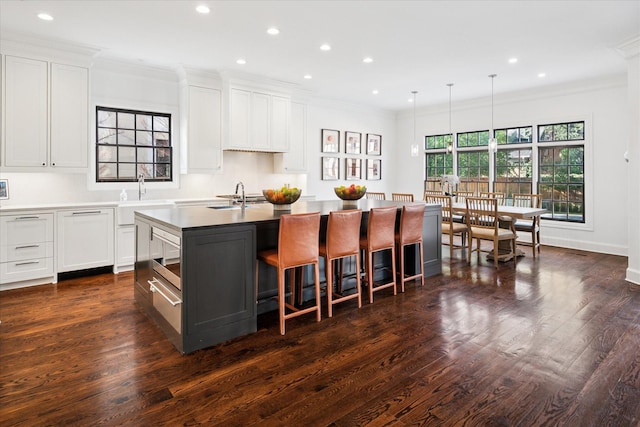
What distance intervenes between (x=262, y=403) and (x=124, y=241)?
3.75 meters

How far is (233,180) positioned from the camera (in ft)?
21.4

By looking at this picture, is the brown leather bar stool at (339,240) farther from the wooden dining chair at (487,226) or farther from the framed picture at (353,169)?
the framed picture at (353,169)

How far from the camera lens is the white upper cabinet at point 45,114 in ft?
14.3

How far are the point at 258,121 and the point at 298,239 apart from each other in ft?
12.1

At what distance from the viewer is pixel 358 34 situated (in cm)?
429

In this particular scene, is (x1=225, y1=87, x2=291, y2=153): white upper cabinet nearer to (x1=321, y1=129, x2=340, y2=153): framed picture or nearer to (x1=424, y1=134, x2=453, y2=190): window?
(x1=321, y1=129, x2=340, y2=153): framed picture

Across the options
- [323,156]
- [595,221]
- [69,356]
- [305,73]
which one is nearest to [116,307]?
[69,356]

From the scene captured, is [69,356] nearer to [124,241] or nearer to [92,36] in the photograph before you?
[124,241]

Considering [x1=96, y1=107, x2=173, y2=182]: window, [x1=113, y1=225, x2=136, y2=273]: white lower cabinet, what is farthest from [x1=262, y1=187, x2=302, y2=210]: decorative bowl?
[x1=96, y1=107, x2=173, y2=182]: window

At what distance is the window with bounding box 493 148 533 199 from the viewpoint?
23.5 ft

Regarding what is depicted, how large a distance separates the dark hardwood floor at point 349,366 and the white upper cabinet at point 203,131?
2.47 metres

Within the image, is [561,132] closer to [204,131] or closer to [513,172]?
[513,172]

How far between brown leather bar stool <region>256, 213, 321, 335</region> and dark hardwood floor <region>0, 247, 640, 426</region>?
15.1 inches

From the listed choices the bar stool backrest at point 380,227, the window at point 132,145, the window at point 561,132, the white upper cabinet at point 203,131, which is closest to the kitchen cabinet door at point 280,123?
the white upper cabinet at point 203,131
